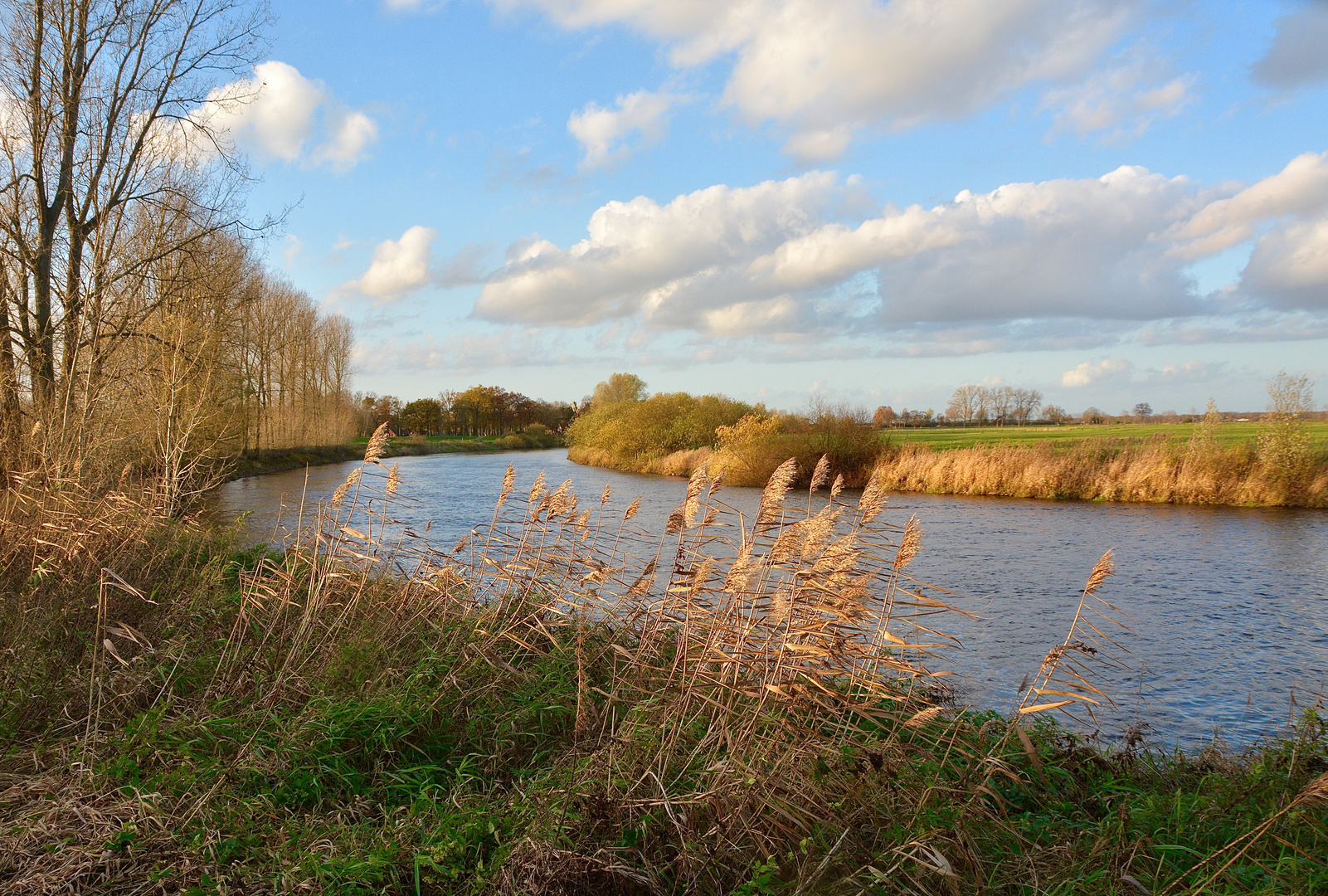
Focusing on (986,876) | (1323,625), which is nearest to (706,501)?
(986,876)

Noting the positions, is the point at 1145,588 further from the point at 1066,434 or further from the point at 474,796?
the point at 1066,434

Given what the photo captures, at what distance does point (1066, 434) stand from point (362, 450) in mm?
42315

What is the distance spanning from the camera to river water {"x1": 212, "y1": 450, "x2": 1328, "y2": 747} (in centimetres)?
674

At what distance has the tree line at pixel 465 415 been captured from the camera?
74062 mm

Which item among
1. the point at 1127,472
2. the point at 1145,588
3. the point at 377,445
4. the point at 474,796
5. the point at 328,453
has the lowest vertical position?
the point at 1145,588

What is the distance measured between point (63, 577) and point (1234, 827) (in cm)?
773

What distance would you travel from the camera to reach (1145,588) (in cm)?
1137

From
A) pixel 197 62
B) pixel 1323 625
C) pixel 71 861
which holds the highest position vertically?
pixel 197 62

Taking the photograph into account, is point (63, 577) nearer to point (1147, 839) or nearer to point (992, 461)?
point (1147, 839)

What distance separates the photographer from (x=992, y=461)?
24328 mm

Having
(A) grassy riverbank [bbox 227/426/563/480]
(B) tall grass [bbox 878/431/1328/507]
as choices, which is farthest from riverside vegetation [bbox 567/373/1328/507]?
(A) grassy riverbank [bbox 227/426/563/480]

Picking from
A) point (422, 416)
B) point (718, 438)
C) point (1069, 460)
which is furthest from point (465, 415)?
point (1069, 460)

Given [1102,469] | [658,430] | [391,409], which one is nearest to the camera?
[1102,469]

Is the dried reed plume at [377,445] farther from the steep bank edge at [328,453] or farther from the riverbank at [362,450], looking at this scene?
the steep bank edge at [328,453]
